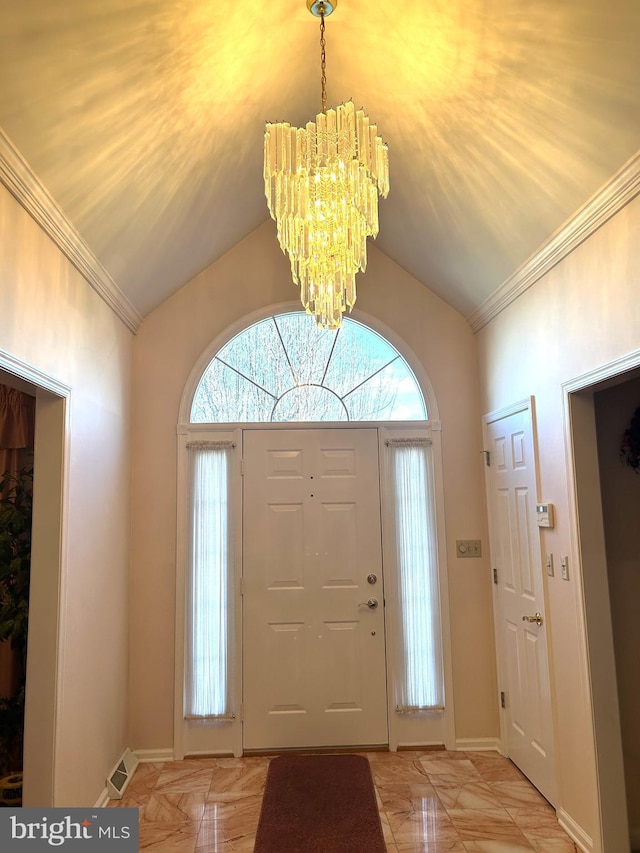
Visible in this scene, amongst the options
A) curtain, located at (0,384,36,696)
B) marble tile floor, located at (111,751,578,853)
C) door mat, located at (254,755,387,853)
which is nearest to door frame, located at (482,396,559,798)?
marble tile floor, located at (111,751,578,853)

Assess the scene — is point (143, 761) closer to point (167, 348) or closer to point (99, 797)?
point (99, 797)

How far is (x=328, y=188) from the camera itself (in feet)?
6.88

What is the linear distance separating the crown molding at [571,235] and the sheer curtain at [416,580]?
3.60ft

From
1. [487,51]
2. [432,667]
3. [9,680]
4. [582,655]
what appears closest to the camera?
[487,51]

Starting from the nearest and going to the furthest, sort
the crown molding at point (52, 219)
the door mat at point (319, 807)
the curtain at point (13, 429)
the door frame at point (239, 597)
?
1. the crown molding at point (52, 219)
2. the door mat at point (319, 807)
3. the curtain at point (13, 429)
4. the door frame at point (239, 597)

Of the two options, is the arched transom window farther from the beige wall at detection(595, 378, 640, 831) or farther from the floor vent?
the floor vent

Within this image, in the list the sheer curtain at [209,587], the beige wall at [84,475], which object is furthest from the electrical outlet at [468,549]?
the beige wall at [84,475]

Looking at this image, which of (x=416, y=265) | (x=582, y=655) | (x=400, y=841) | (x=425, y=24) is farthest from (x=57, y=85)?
(x=400, y=841)

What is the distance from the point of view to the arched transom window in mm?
4016

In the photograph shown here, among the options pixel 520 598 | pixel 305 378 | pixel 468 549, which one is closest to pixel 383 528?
pixel 468 549

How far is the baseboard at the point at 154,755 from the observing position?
11.9ft

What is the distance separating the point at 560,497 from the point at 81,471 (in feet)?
7.98

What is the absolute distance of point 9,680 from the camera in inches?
137
